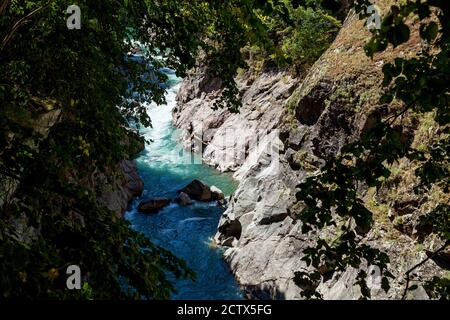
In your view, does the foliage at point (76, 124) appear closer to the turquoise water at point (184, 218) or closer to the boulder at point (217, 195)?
the turquoise water at point (184, 218)

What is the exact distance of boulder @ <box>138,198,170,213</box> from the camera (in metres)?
20.0

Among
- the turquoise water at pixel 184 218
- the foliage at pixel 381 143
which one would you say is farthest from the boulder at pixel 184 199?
the foliage at pixel 381 143

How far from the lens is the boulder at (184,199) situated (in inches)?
814

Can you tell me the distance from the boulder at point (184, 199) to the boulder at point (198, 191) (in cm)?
34

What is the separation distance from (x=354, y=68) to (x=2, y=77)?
36.6 ft

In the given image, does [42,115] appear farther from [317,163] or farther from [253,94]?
[253,94]

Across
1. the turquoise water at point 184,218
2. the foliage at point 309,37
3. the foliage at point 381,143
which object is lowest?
the turquoise water at point 184,218

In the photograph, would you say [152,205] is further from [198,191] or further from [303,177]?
[303,177]

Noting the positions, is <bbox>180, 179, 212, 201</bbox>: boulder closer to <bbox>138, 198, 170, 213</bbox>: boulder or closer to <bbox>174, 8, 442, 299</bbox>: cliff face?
<bbox>138, 198, 170, 213</bbox>: boulder

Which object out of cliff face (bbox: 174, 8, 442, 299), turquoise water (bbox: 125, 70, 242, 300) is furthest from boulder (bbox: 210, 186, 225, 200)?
cliff face (bbox: 174, 8, 442, 299)

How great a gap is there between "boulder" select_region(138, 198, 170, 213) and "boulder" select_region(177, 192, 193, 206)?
749 millimetres

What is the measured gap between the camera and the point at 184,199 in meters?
20.8

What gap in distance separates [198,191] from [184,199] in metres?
0.86

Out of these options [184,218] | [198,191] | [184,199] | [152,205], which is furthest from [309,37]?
[152,205]
